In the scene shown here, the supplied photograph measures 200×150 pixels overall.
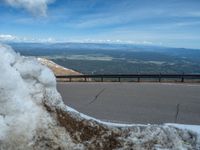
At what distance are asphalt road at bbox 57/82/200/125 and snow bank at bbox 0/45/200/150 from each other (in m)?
8.46

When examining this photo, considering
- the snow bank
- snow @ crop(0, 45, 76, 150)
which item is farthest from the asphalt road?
snow @ crop(0, 45, 76, 150)

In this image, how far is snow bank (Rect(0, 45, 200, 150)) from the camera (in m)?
4.61

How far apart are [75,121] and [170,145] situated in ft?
4.25

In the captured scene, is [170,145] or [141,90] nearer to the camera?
[170,145]

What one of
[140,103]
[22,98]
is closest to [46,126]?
[22,98]

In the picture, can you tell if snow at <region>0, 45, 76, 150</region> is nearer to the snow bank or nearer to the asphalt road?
the snow bank

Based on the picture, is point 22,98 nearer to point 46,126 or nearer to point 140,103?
point 46,126

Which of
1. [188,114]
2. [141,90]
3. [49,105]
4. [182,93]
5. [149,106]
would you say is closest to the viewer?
[49,105]

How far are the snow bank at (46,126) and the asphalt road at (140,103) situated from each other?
846 centimetres

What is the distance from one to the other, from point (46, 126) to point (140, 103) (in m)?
13.4

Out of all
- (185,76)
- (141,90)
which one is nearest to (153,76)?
(185,76)

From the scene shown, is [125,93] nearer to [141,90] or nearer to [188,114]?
[141,90]

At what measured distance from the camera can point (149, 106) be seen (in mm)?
17047

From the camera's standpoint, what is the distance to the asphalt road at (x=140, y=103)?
14.4 metres
